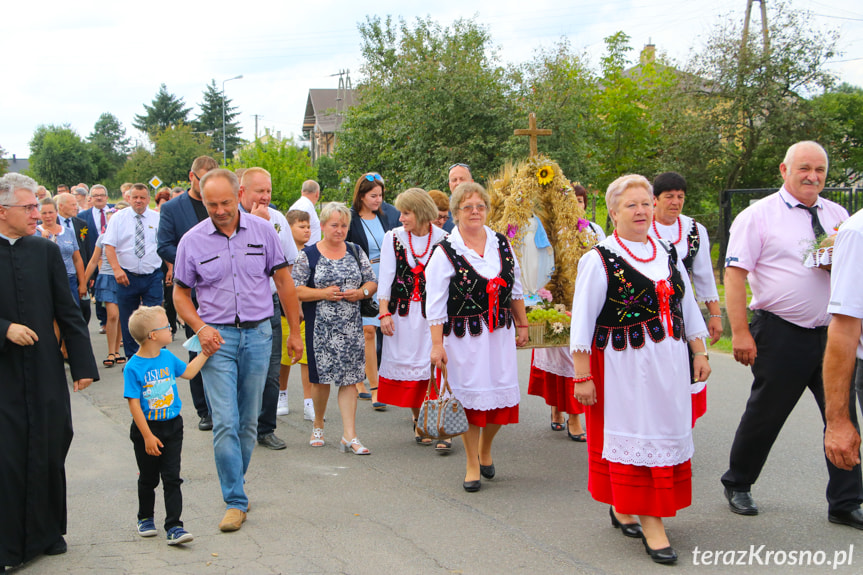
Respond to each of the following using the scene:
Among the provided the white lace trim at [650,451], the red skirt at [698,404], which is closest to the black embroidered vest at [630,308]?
the white lace trim at [650,451]

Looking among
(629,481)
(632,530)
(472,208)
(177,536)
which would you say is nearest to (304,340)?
(472,208)

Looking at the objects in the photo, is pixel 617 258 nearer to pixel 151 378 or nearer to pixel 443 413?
pixel 443 413

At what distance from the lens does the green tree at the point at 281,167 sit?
36469 mm

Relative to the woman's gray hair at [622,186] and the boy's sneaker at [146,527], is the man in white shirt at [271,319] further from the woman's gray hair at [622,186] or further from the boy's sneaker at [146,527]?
the woman's gray hair at [622,186]

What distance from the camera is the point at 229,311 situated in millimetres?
5109

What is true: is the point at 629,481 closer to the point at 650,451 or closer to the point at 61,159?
the point at 650,451

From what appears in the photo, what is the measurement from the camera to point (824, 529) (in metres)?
4.89

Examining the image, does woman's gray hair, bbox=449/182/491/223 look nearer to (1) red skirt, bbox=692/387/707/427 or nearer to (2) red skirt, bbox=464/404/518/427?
(2) red skirt, bbox=464/404/518/427

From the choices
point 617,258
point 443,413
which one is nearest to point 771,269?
point 617,258

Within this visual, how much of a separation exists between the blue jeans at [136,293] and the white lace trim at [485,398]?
18.8 feet

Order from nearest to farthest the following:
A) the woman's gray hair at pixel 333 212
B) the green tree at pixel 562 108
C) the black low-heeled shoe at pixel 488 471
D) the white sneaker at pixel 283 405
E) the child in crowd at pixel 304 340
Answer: the black low-heeled shoe at pixel 488 471 → the woman's gray hair at pixel 333 212 → the child in crowd at pixel 304 340 → the white sneaker at pixel 283 405 → the green tree at pixel 562 108

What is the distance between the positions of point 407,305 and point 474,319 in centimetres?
143

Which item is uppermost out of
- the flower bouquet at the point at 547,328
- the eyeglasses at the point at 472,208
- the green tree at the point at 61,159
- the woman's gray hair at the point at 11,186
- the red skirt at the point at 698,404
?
the green tree at the point at 61,159

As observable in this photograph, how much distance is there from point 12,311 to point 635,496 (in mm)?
3685
